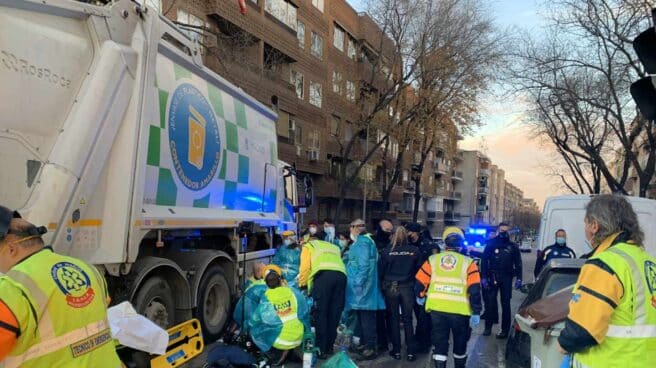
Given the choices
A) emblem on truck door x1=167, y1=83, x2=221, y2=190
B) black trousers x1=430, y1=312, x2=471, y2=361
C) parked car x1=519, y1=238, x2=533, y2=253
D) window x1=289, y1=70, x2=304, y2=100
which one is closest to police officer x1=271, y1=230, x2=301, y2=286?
emblem on truck door x1=167, y1=83, x2=221, y2=190

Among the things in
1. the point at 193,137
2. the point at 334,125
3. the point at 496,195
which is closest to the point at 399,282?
the point at 193,137

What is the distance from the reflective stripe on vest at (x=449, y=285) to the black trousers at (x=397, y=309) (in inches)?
51.4

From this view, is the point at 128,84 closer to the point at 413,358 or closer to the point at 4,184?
the point at 4,184

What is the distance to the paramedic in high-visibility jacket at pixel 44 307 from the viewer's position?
1.96 meters

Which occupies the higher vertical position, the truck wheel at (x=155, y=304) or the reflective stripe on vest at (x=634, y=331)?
the reflective stripe on vest at (x=634, y=331)

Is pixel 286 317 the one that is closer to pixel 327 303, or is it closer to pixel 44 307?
pixel 327 303

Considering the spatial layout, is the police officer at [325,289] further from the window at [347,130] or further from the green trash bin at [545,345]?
the window at [347,130]

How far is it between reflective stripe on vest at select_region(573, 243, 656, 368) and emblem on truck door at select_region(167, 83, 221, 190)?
4.49m

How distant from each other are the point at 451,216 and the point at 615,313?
3141 inches

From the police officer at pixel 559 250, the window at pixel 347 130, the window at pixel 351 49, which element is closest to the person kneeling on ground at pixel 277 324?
the police officer at pixel 559 250

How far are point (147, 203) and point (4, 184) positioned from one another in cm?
148

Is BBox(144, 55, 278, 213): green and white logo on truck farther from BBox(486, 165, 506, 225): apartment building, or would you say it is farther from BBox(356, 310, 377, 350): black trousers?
BBox(486, 165, 506, 225): apartment building

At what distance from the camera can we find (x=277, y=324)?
5.51 metres

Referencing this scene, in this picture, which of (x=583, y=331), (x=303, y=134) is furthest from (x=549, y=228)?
(x=303, y=134)
